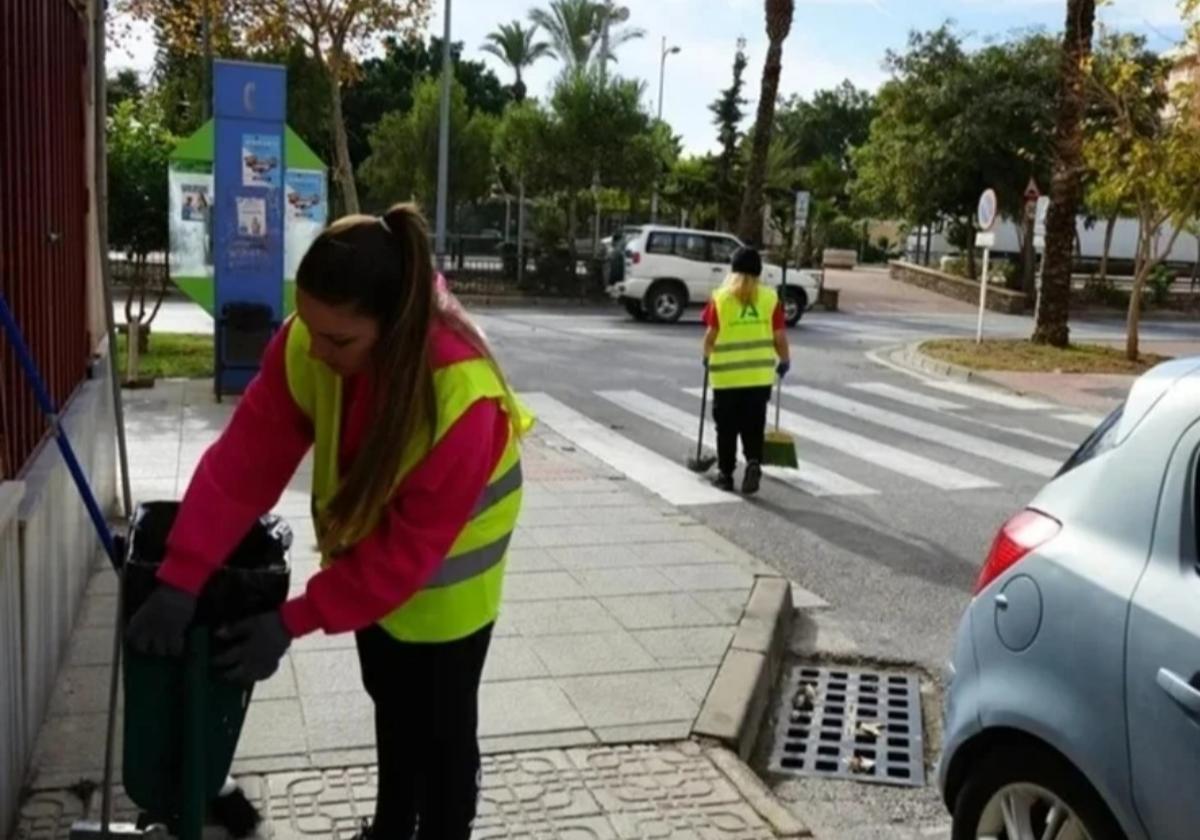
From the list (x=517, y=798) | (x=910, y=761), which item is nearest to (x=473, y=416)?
(x=517, y=798)

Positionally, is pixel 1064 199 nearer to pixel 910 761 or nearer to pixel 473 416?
pixel 910 761

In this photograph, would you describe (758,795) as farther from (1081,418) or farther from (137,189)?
(137,189)

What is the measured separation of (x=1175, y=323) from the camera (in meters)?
32.2

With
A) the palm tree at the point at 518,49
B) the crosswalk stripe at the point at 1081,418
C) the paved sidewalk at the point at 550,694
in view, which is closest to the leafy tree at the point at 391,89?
the palm tree at the point at 518,49

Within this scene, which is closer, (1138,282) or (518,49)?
(1138,282)

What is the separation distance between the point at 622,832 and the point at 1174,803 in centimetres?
168

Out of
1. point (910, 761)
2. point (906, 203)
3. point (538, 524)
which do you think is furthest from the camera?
point (906, 203)

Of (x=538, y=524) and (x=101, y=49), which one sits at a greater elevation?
(x=101, y=49)

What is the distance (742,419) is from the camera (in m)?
8.85

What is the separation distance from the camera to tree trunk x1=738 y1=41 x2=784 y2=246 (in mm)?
26422

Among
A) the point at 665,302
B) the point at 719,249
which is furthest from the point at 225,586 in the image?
the point at 719,249

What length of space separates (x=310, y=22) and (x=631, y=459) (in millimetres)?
15792

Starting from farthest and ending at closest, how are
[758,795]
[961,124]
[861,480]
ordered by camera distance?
[961,124]
[861,480]
[758,795]

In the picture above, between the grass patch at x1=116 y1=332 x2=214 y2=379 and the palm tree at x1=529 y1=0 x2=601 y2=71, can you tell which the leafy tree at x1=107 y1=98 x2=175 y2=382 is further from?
the palm tree at x1=529 y1=0 x2=601 y2=71
